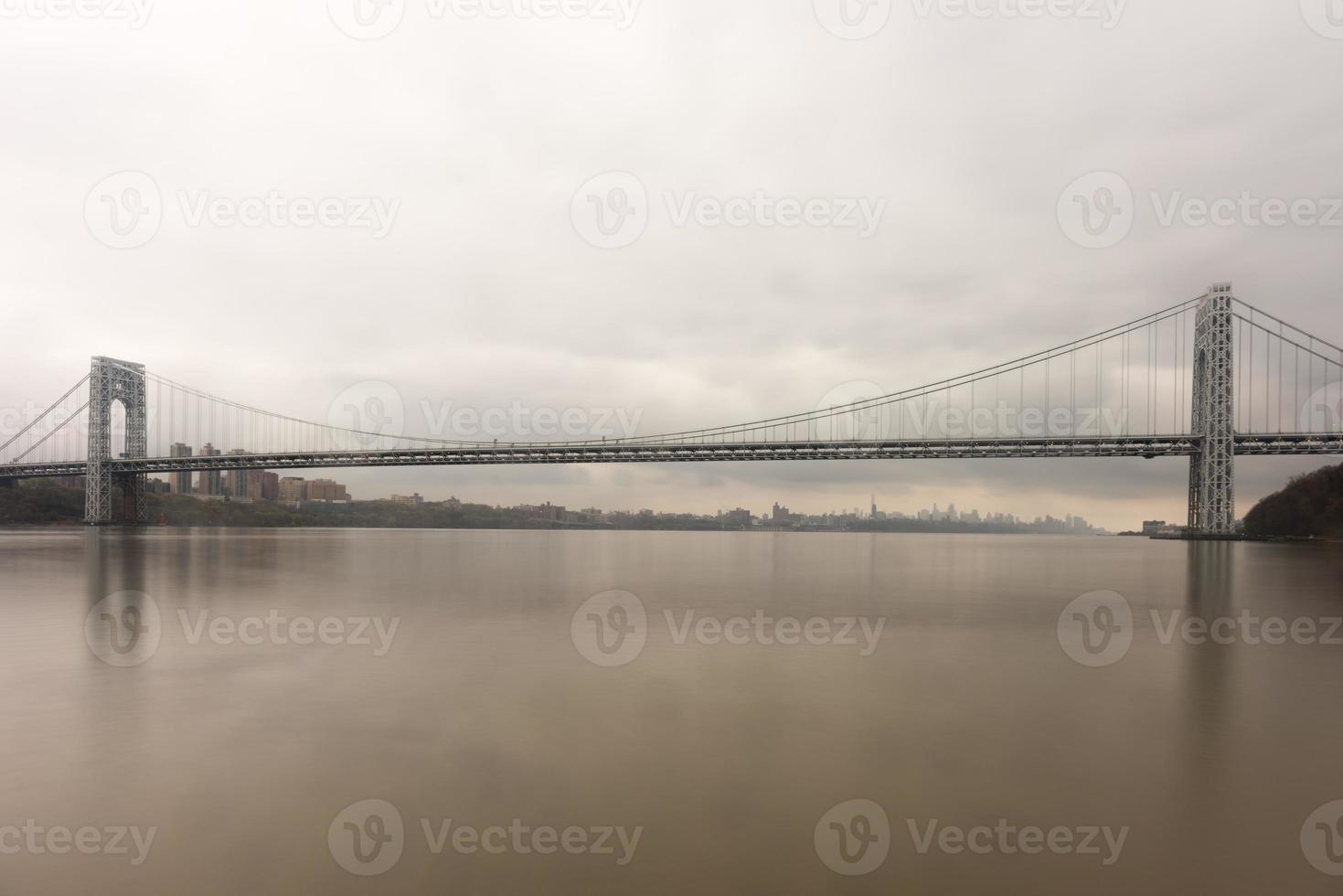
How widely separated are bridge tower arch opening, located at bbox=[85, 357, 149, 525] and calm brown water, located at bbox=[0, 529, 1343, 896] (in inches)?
2165

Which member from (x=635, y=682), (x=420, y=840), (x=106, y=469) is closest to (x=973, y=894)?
(x=420, y=840)

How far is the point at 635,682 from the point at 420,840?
396 centimetres

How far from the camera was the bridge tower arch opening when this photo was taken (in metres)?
52.9

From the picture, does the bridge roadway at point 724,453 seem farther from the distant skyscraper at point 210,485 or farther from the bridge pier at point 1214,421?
the distant skyscraper at point 210,485

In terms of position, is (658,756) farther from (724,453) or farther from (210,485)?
(210,485)

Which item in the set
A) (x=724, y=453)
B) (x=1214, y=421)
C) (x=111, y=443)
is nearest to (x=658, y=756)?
(x=724, y=453)

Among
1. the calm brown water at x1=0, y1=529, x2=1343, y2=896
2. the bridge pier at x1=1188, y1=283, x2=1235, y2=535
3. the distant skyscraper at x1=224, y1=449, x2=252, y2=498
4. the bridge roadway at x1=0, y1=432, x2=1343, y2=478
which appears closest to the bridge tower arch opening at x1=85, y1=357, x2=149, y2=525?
the bridge roadway at x1=0, y1=432, x2=1343, y2=478

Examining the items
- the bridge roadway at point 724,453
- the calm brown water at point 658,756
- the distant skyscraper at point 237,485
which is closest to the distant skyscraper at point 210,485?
the distant skyscraper at point 237,485

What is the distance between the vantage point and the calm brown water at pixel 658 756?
11.8ft

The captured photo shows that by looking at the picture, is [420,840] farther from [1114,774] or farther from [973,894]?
[1114,774]

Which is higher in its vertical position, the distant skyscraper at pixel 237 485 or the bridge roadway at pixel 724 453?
the bridge roadway at pixel 724 453

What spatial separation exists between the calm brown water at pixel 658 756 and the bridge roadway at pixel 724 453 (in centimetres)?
3504

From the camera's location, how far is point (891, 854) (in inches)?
147

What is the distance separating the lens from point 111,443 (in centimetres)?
5466
